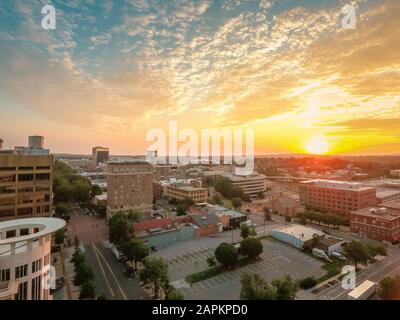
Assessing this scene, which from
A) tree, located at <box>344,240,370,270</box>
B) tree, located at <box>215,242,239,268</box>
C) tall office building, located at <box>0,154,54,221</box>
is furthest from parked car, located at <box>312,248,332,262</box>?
tall office building, located at <box>0,154,54,221</box>

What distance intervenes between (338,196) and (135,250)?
13.1 m

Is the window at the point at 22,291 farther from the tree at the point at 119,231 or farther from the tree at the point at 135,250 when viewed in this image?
the tree at the point at 119,231

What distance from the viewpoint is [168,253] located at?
9047mm

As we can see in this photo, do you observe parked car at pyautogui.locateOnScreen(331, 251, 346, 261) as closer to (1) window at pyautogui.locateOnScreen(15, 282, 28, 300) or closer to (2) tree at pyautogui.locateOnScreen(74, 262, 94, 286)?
(2) tree at pyautogui.locateOnScreen(74, 262, 94, 286)

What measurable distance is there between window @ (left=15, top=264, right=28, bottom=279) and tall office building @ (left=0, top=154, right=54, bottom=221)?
6662mm

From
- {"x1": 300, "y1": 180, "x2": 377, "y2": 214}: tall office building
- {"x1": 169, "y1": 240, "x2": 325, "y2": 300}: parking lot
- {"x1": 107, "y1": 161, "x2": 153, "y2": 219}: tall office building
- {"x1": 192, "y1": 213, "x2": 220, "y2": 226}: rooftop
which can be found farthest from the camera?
{"x1": 300, "y1": 180, "x2": 377, "y2": 214}: tall office building

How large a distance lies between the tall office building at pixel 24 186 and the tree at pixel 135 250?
466cm

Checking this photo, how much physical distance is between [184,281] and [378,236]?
29.7 ft

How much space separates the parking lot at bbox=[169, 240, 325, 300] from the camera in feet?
21.0

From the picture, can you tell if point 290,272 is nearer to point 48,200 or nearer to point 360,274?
point 360,274

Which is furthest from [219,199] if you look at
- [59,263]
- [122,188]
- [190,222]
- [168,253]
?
[59,263]

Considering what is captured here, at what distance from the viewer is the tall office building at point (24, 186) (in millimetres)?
9086

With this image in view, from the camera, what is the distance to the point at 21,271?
392 centimetres

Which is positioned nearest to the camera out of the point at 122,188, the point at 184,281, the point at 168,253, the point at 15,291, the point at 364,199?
the point at 15,291
